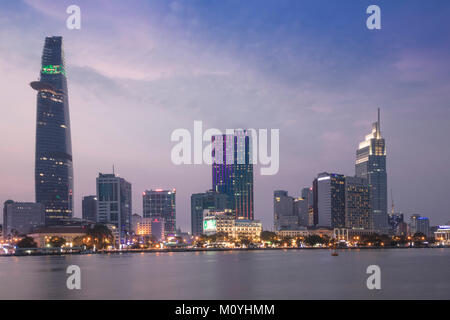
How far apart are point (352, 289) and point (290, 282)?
1396 centimetres

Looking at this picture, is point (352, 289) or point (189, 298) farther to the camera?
point (352, 289)

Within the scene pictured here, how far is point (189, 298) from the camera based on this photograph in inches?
2660
